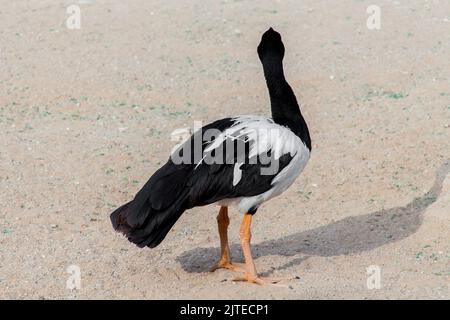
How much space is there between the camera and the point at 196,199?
21.0 ft

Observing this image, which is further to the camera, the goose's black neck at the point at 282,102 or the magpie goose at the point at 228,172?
the goose's black neck at the point at 282,102

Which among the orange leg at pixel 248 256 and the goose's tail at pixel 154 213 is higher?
the goose's tail at pixel 154 213

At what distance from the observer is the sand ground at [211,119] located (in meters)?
7.02

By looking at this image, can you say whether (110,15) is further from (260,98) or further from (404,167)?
(404,167)

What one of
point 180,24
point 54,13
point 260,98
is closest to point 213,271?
point 260,98

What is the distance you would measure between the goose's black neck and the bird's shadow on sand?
1138 mm

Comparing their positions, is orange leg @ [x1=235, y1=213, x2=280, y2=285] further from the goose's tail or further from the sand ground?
the goose's tail

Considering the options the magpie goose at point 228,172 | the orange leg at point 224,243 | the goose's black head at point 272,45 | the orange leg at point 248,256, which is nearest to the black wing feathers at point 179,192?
the magpie goose at point 228,172

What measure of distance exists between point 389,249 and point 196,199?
6.52 feet

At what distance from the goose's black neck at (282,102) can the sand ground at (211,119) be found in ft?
3.73

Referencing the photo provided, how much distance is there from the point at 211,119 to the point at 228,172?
4.07 metres

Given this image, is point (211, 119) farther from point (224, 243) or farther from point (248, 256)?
point (248, 256)

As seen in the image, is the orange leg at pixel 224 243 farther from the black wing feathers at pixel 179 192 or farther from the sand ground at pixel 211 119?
the black wing feathers at pixel 179 192

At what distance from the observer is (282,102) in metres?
6.84
